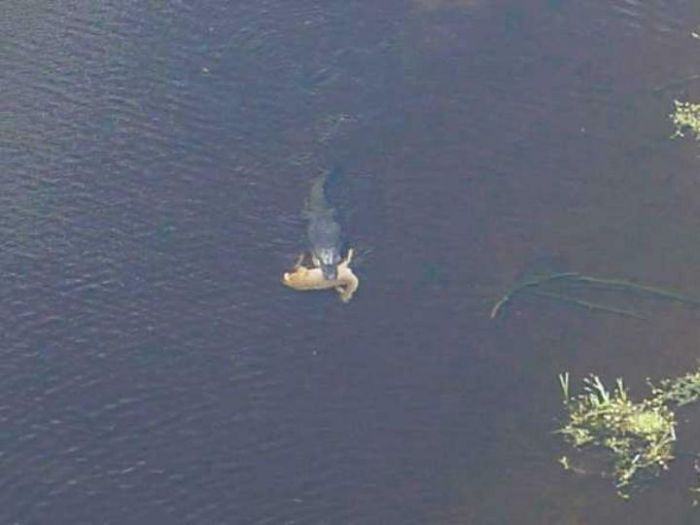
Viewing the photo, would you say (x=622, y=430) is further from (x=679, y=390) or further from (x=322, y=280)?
(x=322, y=280)

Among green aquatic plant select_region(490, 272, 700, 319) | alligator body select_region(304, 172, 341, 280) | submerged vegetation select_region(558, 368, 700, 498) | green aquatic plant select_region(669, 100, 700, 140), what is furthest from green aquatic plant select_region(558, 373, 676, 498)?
green aquatic plant select_region(669, 100, 700, 140)

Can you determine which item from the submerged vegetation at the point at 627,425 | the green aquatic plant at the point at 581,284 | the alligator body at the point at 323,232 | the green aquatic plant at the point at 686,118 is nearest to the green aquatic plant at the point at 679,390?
the submerged vegetation at the point at 627,425

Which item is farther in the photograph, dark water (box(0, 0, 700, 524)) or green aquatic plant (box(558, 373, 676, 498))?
dark water (box(0, 0, 700, 524))

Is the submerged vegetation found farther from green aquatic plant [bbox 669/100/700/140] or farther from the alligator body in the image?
green aquatic plant [bbox 669/100/700/140]

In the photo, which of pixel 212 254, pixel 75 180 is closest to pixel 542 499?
pixel 212 254

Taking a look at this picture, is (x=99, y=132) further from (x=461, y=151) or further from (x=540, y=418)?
(x=540, y=418)

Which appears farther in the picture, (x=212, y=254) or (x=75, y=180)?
(x=75, y=180)

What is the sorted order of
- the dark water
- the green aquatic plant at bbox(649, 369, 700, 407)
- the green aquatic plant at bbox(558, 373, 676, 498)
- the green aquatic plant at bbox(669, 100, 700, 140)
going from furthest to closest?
the green aquatic plant at bbox(669, 100, 700, 140)
the green aquatic plant at bbox(649, 369, 700, 407)
the dark water
the green aquatic plant at bbox(558, 373, 676, 498)
